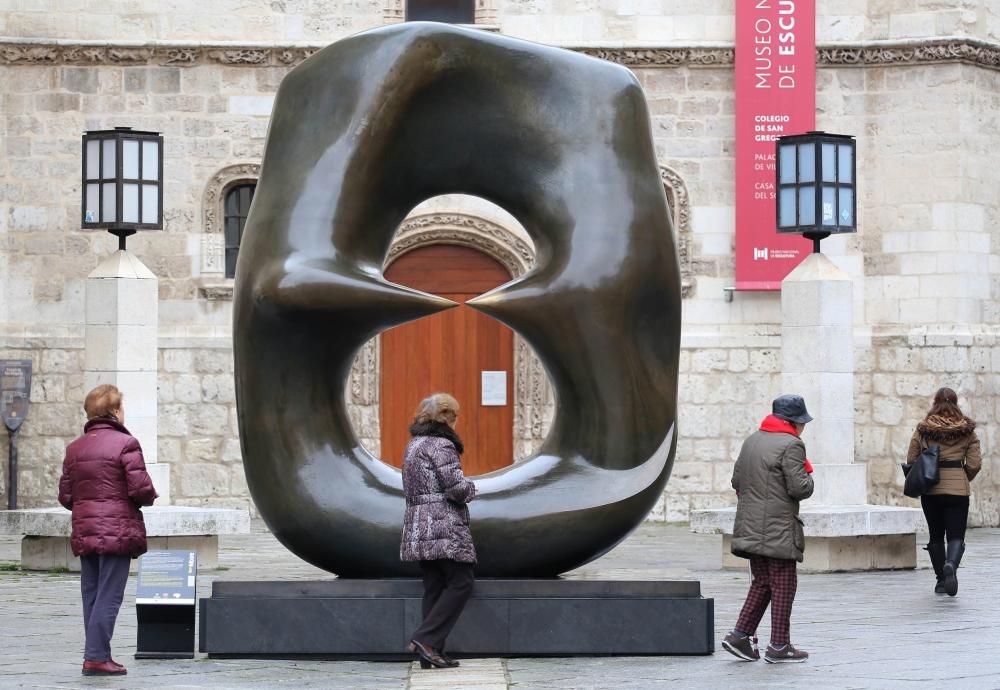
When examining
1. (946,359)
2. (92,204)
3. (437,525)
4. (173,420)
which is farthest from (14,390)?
(437,525)

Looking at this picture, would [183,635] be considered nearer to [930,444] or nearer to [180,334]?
[930,444]

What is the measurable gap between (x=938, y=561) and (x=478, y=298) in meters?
4.86

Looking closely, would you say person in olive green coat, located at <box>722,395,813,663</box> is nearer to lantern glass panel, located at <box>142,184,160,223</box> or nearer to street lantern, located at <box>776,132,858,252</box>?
→ street lantern, located at <box>776,132,858,252</box>

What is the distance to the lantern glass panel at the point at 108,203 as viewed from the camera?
1419 cm

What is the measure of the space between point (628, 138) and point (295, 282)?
1.97 metres

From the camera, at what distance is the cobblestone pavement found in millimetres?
8109

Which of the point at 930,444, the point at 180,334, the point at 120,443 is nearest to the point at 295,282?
the point at 120,443

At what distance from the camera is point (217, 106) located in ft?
63.0

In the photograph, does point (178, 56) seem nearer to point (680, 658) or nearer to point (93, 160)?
point (93, 160)

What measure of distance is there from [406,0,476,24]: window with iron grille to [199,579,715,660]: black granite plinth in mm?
11630

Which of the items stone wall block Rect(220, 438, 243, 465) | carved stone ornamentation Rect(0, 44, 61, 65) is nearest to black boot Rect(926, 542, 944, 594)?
stone wall block Rect(220, 438, 243, 465)

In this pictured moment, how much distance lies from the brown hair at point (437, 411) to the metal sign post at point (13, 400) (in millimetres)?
11036

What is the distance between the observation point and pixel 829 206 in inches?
566

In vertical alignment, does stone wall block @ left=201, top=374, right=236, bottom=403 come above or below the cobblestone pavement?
above
